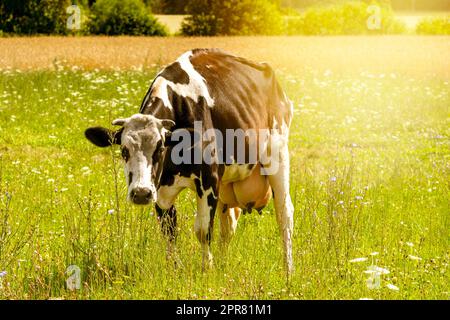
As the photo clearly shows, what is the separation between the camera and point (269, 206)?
9.39 metres

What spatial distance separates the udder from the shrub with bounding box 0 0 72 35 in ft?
119

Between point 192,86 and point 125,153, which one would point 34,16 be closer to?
point 192,86

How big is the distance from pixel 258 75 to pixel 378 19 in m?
33.9

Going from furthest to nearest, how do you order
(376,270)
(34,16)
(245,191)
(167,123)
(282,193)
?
1. (34,16)
2. (282,193)
3. (245,191)
4. (376,270)
5. (167,123)

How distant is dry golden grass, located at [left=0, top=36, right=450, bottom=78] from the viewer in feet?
78.5

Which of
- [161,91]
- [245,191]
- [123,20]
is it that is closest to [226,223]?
[245,191]

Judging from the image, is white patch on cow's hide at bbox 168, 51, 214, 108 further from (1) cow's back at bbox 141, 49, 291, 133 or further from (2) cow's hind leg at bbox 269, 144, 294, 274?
(2) cow's hind leg at bbox 269, 144, 294, 274

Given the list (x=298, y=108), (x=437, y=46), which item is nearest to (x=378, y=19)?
(x=437, y=46)

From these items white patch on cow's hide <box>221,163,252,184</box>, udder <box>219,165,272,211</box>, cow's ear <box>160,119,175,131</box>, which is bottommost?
udder <box>219,165,272,211</box>

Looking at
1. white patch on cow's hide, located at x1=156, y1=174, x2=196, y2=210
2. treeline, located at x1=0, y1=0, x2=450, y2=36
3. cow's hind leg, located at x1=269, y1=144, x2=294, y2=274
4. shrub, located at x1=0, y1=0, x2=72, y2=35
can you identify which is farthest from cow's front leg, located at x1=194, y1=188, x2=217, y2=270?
shrub, located at x1=0, y1=0, x2=72, y2=35

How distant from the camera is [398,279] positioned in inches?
257

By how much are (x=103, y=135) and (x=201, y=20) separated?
117 feet

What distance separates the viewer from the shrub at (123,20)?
40594mm
